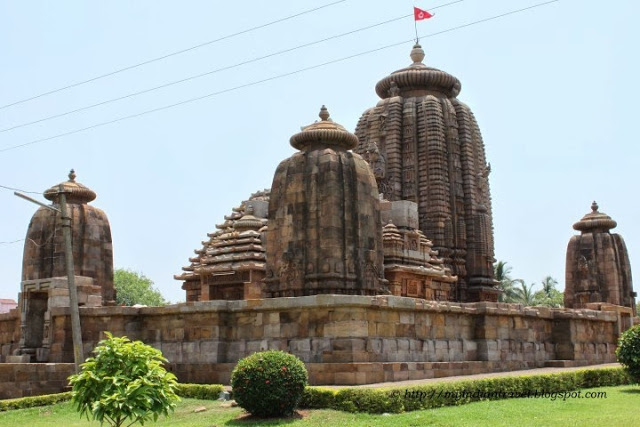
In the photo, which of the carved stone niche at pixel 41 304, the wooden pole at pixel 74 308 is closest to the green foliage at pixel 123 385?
the wooden pole at pixel 74 308

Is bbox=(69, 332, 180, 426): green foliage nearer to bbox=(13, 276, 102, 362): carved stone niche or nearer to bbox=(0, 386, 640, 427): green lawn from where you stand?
bbox=(0, 386, 640, 427): green lawn

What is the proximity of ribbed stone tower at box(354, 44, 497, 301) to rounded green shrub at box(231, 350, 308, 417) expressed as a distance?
21.4 meters

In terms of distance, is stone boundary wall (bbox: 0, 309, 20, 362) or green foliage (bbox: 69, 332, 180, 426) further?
stone boundary wall (bbox: 0, 309, 20, 362)

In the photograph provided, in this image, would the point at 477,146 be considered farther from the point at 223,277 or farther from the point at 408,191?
the point at 223,277

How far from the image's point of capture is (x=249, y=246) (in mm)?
27875

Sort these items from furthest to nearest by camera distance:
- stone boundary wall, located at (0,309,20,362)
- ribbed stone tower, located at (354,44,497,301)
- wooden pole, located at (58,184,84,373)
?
ribbed stone tower, located at (354,44,497,301) < stone boundary wall, located at (0,309,20,362) < wooden pole, located at (58,184,84,373)

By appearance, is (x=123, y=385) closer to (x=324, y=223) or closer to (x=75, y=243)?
(x=324, y=223)

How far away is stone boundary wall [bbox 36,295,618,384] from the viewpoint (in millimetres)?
15711

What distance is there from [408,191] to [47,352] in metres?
18.6

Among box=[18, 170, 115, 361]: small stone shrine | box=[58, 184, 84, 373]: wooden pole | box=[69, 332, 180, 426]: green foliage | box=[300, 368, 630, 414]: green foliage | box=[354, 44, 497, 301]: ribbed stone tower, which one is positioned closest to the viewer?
box=[69, 332, 180, 426]: green foliage

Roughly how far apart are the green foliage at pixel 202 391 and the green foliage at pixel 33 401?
2885 mm

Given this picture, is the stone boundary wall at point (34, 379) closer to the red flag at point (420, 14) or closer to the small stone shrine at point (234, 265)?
the small stone shrine at point (234, 265)

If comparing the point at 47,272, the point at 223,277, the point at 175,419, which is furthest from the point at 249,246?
the point at 175,419

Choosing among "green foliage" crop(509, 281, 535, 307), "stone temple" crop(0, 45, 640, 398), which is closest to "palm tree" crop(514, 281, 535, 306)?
"green foliage" crop(509, 281, 535, 307)
